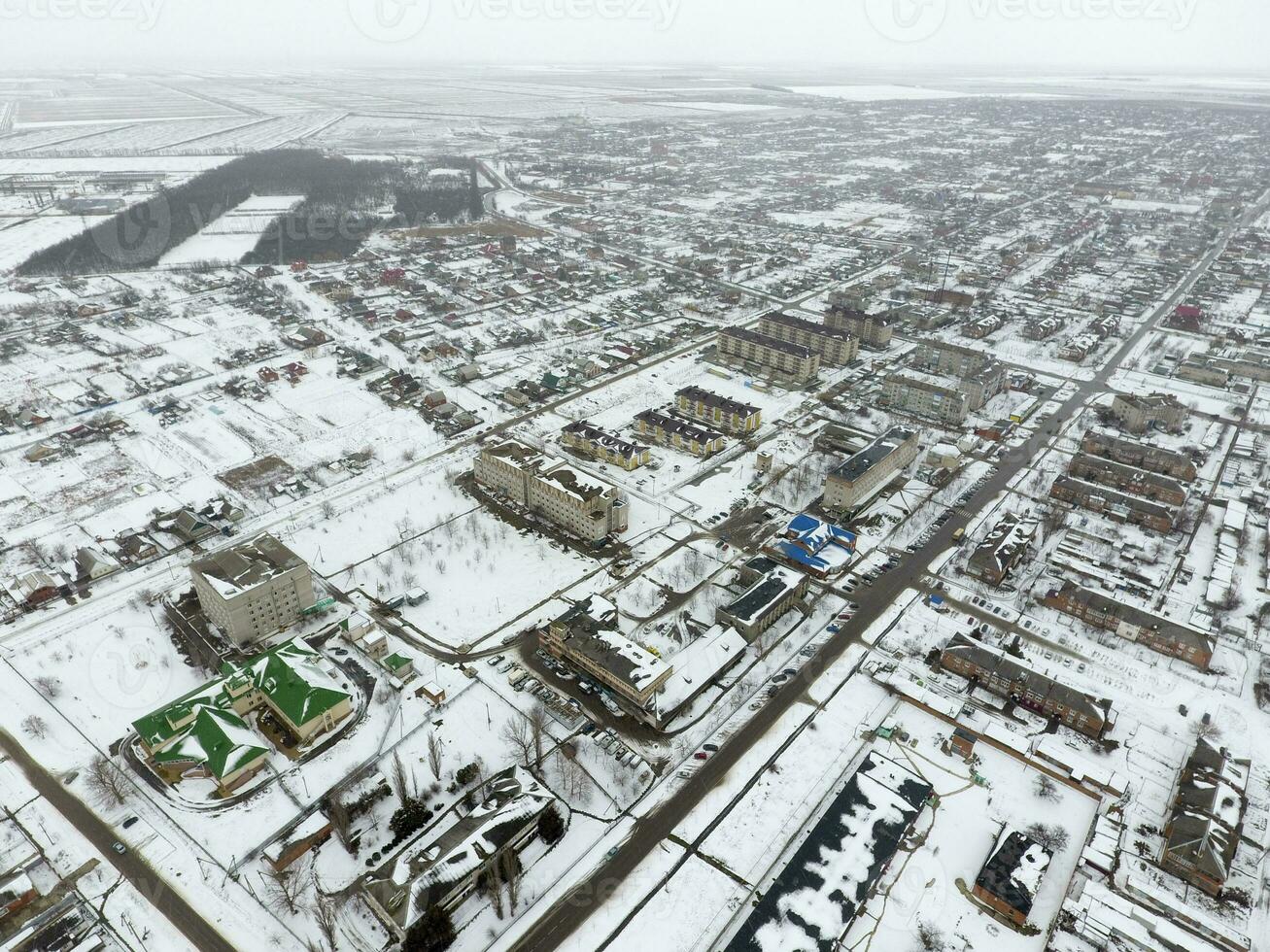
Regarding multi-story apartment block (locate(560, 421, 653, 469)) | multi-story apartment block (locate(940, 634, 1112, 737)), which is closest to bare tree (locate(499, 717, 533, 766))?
multi-story apartment block (locate(940, 634, 1112, 737))

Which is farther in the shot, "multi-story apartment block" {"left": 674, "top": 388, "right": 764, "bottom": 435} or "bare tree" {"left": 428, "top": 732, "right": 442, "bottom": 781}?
"multi-story apartment block" {"left": 674, "top": 388, "right": 764, "bottom": 435}

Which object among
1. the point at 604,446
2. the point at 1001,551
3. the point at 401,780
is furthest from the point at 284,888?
the point at 1001,551

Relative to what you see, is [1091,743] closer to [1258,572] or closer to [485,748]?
[1258,572]

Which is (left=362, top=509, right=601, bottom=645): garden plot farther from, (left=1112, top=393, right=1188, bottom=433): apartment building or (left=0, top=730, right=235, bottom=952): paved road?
(left=1112, top=393, right=1188, bottom=433): apartment building

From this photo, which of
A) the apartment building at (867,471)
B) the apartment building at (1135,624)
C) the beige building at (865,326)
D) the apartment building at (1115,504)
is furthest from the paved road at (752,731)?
the beige building at (865,326)

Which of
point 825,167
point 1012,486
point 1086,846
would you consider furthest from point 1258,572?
point 825,167

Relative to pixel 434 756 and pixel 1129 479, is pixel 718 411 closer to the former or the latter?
pixel 1129 479

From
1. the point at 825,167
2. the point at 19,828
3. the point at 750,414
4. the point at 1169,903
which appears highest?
the point at 825,167
